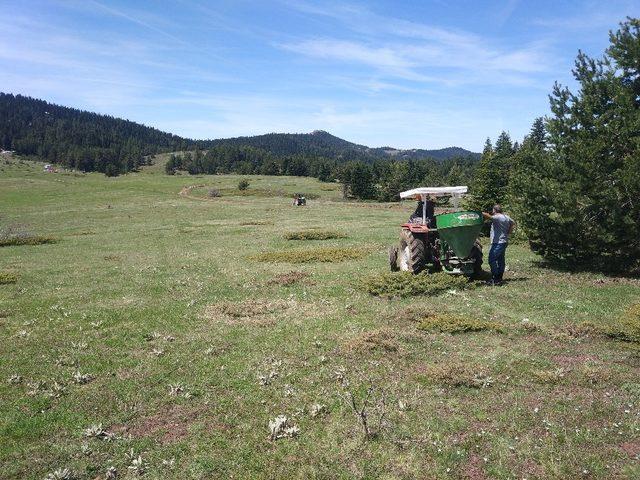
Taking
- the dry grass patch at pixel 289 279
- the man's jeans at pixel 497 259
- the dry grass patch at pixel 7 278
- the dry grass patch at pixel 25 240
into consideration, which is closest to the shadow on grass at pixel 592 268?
the man's jeans at pixel 497 259

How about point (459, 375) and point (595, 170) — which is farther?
point (595, 170)

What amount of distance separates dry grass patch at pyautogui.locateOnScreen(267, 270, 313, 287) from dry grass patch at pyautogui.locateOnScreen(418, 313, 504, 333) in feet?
24.5

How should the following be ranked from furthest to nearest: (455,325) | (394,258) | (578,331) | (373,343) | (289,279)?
(394,258) → (289,279) → (455,325) → (578,331) → (373,343)

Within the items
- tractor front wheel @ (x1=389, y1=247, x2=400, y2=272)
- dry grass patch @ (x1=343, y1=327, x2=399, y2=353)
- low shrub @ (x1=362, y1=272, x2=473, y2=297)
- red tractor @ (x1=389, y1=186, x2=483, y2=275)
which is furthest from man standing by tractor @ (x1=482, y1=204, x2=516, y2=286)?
dry grass patch @ (x1=343, y1=327, x2=399, y2=353)

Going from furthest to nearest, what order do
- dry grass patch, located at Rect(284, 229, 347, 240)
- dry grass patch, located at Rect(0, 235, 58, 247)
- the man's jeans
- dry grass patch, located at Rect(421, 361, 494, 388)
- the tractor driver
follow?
dry grass patch, located at Rect(0, 235, 58, 247), dry grass patch, located at Rect(284, 229, 347, 240), the tractor driver, the man's jeans, dry grass patch, located at Rect(421, 361, 494, 388)

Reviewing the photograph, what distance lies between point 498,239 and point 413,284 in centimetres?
361

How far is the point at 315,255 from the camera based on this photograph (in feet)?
84.9

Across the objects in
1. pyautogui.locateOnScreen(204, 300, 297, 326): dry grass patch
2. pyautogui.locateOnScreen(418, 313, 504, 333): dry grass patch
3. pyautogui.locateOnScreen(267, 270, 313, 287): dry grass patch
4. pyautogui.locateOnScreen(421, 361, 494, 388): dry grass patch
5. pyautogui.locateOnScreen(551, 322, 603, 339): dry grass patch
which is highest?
pyautogui.locateOnScreen(551, 322, 603, 339): dry grass patch

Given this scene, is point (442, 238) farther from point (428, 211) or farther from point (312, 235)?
point (312, 235)

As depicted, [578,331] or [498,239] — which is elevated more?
[498,239]

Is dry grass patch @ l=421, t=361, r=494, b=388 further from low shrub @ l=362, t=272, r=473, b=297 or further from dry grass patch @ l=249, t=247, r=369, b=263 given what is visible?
dry grass patch @ l=249, t=247, r=369, b=263

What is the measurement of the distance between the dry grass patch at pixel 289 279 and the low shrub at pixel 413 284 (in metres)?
3.35

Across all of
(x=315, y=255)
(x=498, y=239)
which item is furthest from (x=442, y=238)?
(x=315, y=255)

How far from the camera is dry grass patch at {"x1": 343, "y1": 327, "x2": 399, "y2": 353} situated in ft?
36.7
